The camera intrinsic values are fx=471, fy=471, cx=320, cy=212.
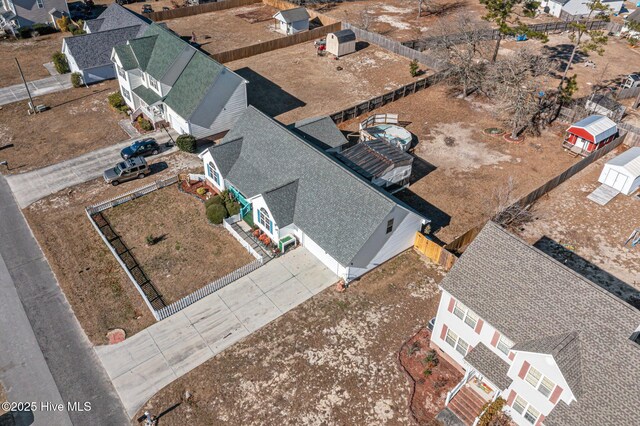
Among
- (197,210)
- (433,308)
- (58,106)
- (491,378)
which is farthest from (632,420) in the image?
(58,106)

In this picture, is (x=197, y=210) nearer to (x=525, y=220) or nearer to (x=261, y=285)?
(x=261, y=285)

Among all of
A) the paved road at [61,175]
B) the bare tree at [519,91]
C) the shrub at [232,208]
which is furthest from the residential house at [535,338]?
the paved road at [61,175]

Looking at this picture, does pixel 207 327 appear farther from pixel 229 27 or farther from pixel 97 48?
pixel 229 27

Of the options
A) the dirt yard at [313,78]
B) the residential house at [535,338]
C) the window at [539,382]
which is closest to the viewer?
the residential house at [535,338]

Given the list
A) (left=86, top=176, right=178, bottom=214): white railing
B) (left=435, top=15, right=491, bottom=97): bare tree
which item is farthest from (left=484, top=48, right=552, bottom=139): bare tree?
(left=86, top=176, right=178, bottom=214): white railing

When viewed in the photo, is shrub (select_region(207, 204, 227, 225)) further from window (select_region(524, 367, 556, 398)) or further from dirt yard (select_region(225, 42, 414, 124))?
window (select_region(524, 367, 556, 398))

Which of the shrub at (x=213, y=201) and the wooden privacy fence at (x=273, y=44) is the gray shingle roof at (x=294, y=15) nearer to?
the wooden privacy fence at (x=273, y=44)
